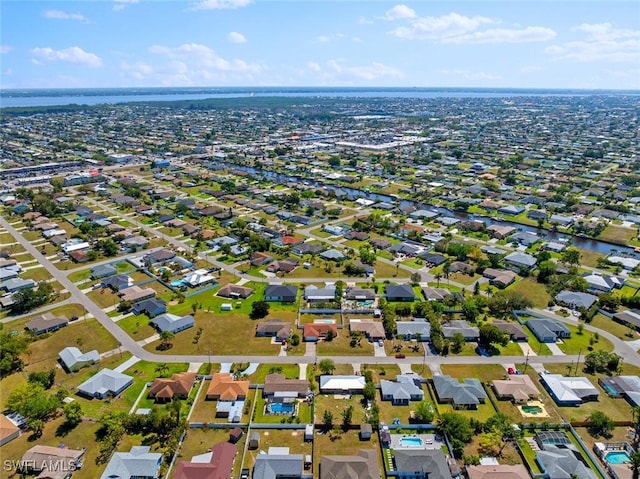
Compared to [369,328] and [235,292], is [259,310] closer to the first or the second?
[235,292]

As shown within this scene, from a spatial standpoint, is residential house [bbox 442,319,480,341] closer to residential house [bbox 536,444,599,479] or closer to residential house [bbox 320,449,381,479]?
residential house [bbox 536,444,599,479]

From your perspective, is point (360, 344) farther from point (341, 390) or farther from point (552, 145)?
point (552, 145)

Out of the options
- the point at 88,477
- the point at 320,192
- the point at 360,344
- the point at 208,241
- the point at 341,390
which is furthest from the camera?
the point at 320,192

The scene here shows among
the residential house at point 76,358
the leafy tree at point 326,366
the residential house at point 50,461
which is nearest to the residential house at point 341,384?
the leafy tree at point 326,366

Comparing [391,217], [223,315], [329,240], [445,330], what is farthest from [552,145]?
[223,315]

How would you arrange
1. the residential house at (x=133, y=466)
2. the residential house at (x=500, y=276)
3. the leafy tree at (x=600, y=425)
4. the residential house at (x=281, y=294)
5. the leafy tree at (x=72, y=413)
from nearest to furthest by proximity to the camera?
the residential house at (x=133, y=466) < the leafy tree at (x=600, y=425) < the leafy tree at (x=72, y=413) < the residential house at (x=281, y=294) < the residential house at (x=500, y=276)

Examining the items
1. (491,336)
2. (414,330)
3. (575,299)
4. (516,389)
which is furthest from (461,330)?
(575,299)

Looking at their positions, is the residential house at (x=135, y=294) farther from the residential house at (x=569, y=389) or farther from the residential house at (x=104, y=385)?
the residential house at (x=569, y=389)
